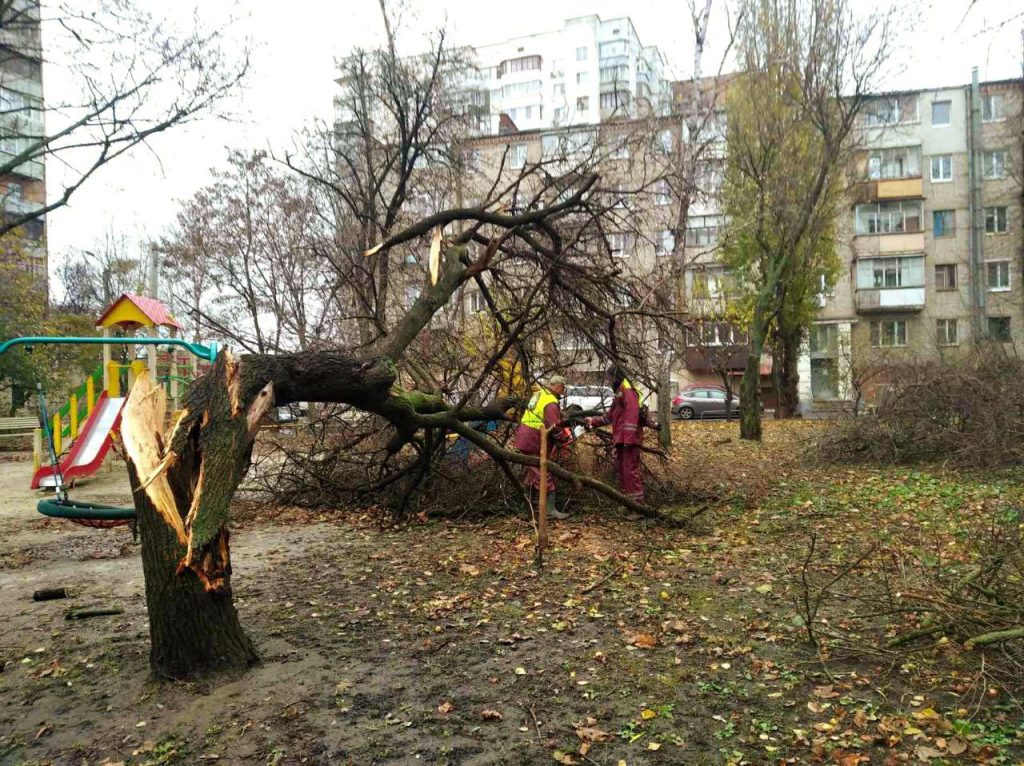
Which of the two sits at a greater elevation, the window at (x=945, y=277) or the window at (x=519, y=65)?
the window at (x=519, y=65)

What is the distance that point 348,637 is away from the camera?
4488 mm

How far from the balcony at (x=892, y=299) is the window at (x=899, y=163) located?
506cm

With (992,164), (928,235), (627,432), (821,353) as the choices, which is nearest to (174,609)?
(627,432)

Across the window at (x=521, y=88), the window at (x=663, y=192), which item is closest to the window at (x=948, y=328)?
the window at (x=663, y=192)

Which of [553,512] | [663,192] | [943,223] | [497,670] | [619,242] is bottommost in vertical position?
[497,670]

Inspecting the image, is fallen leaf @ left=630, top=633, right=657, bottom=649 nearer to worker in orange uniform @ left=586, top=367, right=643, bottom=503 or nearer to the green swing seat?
worker in orange uniform @ left=586, top=367, right=643, bottom=503

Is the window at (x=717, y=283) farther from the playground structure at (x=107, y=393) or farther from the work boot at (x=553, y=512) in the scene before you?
the work boot at (x=553, y=512)

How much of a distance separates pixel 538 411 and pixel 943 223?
3334 cm

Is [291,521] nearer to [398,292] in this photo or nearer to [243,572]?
[243,572]

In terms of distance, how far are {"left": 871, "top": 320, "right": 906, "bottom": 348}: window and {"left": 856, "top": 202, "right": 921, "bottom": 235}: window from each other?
394 centimetres

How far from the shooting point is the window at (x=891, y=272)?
33.1m

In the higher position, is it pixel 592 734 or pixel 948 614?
pixel 948 614

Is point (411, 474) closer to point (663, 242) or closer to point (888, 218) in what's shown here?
point (663, 242)

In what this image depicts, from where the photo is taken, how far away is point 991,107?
33.7 metres
